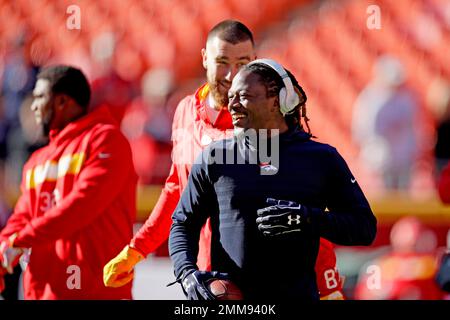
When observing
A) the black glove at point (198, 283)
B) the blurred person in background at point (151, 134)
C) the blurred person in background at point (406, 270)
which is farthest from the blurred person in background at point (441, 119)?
the black glove at point (198, 283)

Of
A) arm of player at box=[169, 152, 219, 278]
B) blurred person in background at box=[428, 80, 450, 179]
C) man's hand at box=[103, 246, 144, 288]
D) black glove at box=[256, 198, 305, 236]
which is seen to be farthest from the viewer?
blurred person in background at box=[428, 80, 450, 179]

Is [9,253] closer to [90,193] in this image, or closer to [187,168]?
[90,193]

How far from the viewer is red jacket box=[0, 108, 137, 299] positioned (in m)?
5.62

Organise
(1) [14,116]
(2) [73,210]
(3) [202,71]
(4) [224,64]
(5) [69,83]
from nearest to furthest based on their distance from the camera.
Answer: (4) [224,64]
(2) [73,210]
(5) [69,83]
(1) [14,116]
(3) [202,71]

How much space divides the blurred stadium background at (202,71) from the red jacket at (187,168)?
3.31 meters

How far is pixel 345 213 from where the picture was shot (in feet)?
13.0

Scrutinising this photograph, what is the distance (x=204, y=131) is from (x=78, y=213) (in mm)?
1009

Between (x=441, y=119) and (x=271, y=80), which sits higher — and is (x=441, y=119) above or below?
above

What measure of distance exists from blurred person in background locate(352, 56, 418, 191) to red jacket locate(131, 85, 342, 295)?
448 centimetres

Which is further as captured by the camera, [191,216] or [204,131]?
[204,131]

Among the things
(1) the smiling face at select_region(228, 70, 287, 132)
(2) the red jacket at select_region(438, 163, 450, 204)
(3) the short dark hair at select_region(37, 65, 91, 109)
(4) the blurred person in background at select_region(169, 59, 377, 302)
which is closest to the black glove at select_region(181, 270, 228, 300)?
(4) the blurred person in background at select_region(169, 59, 377, 302)

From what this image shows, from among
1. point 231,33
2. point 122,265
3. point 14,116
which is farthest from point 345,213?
point 14,116

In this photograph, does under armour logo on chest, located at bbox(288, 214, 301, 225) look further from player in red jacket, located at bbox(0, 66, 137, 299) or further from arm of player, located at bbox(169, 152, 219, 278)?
player in red jacket, located at bbox(0, 66, 137, 299)
